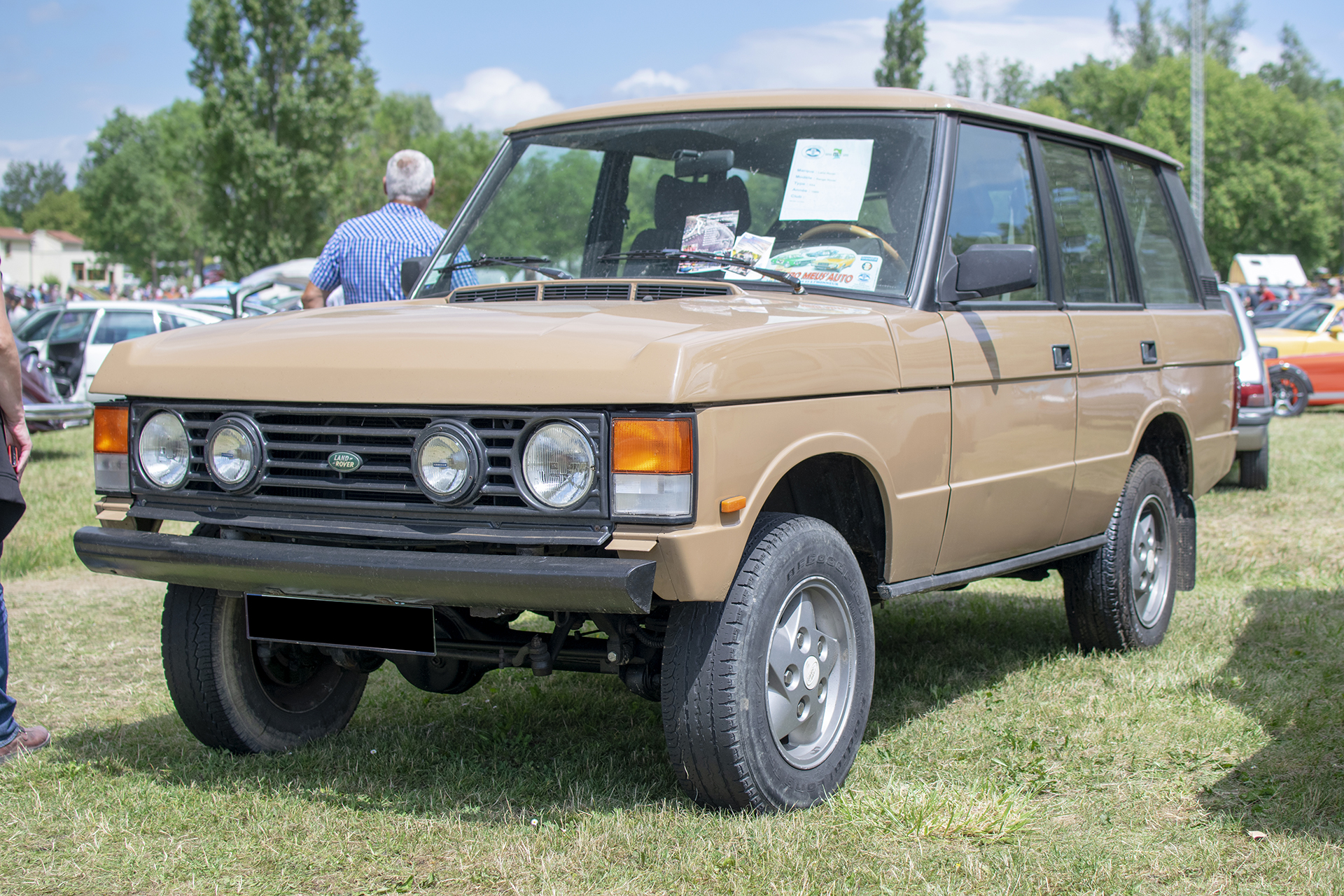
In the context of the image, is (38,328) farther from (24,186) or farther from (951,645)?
(24,186)

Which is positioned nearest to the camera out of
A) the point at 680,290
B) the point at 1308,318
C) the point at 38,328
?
the point at 680,290

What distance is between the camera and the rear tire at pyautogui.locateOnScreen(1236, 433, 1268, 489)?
11.0m

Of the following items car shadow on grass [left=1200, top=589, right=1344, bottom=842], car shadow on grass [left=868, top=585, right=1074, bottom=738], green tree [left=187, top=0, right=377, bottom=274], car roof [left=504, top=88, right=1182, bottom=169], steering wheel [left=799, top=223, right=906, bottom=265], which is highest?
green tree [left=187, top=0, right=377, bottom=274]

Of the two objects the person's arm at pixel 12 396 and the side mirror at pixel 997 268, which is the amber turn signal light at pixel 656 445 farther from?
the person's arm at pixel 12 396

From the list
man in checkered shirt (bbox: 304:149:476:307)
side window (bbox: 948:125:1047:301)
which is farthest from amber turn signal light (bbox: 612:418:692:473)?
man in checkered shirt (bbox: 304:149:476:307)

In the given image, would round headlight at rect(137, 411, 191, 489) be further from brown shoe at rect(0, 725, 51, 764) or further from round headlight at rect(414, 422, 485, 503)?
brown shoe at rect(0, 725, 51, 764)

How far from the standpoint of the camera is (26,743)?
4246 millimetres

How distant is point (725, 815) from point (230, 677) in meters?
1.59

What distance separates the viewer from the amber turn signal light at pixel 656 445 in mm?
2982

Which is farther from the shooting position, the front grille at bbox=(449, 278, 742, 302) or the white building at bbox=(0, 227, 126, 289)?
the white building at bbox=(0, 227, 126, 289)

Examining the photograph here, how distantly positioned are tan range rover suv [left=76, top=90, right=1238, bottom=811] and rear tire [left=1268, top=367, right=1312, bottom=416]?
48.2 feet

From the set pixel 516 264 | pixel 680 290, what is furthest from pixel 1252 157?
pixel 680 290

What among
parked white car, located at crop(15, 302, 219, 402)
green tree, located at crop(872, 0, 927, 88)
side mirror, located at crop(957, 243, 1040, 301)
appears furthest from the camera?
green tree, located at crop(872, 0, 927, 88)

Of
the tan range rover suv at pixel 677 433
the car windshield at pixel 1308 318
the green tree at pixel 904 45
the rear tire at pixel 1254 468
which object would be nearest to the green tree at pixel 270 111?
the green tree at pixel 904 45
